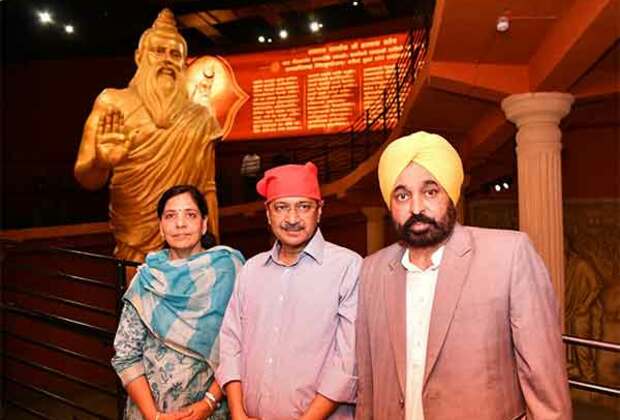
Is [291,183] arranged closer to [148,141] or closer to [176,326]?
[176,326]

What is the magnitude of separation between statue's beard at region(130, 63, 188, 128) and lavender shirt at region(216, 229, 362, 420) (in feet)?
7.61

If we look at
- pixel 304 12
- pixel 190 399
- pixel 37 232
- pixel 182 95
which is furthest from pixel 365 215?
pixel 190 399

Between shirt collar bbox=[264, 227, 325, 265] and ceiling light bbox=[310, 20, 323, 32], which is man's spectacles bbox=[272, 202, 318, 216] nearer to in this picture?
shirt collar bbox=[264, 227, 325, 265]

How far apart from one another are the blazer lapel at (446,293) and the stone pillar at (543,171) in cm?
329

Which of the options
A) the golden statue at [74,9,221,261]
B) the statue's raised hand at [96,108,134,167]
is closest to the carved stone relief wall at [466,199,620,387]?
the golden statue at [74,9,221,261]

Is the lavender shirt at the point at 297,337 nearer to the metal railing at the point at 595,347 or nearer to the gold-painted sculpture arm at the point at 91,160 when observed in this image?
the metal railing at the point at 595,347

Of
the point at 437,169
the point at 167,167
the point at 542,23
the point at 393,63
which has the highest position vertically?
the point at 393,63

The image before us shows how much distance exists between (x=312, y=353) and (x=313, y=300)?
0.47 feet

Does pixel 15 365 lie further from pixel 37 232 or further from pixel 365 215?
pixel 365 215

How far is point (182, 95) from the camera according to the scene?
151 inches

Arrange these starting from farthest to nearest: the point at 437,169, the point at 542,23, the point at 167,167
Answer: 1. the point at 167,167
2. the point at 542,23
3. the point at 437,169

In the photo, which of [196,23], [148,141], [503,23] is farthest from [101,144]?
[196,23]

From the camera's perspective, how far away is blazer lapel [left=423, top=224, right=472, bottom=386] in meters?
1.23

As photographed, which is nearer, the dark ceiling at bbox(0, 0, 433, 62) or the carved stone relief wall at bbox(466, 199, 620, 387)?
the carved stone relief wall at bbox(466, 199, 620, 387)
